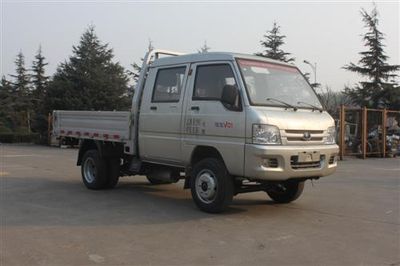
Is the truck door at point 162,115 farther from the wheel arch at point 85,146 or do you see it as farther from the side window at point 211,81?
the wheel arch at point 85,146

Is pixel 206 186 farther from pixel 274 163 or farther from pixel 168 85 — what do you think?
pixel 168 85

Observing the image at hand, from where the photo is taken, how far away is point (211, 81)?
8508 mm

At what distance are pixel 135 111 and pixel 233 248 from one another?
4.36 m

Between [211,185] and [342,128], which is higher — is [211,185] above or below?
below

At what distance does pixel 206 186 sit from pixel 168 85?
84.3 inches

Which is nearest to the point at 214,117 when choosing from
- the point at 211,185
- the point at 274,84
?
the point at 211,185

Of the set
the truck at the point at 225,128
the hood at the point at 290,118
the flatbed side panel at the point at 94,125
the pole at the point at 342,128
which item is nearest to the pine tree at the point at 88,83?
the pole at the point at 342,128

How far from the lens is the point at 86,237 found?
6.71 metres

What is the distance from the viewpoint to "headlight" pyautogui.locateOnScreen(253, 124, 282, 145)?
7591 millimetres

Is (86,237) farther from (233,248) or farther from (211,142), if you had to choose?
(211,142)

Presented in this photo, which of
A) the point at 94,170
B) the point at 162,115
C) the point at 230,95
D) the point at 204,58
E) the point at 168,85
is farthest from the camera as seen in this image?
the point at 94,170

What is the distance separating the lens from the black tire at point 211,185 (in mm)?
7961

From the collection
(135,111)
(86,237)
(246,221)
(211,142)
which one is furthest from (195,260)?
(135,111)

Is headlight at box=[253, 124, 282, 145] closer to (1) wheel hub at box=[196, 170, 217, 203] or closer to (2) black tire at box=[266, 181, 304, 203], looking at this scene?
(1) wheel hub at box=[196, 170, 217, 203]
